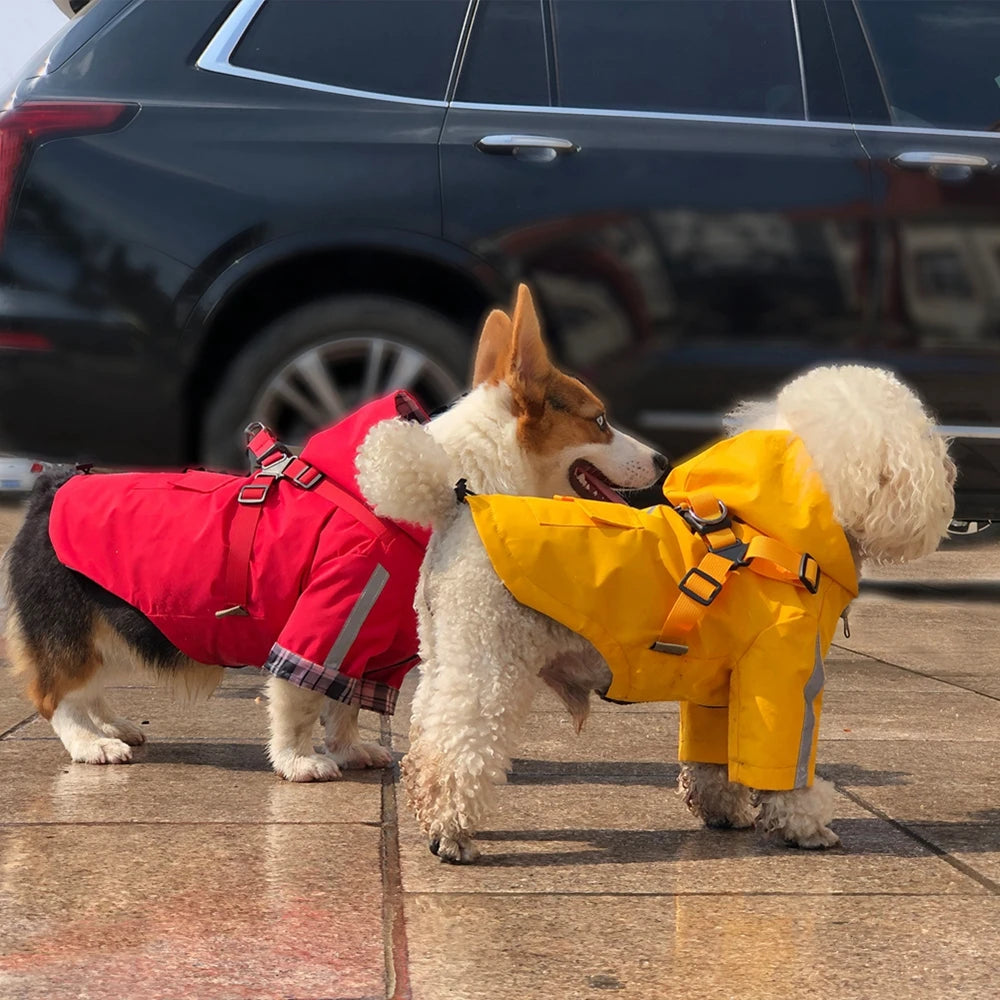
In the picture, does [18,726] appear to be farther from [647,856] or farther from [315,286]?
[647,856]

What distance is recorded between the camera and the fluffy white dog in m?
3.41

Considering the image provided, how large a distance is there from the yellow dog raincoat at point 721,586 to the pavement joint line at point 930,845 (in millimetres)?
301

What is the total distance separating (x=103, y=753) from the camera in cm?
431

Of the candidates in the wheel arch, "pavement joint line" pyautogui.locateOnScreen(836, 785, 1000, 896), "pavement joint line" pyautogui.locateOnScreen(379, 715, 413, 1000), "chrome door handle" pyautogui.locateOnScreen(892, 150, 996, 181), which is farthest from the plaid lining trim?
"chrome door handle" pyautogui.locateOnScreen(892, 150, 996, 181)

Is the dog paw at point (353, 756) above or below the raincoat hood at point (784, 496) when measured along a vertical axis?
below

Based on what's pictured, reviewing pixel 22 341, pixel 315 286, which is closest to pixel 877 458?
pixel 315 286

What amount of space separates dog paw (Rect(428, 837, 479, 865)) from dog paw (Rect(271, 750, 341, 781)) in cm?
87

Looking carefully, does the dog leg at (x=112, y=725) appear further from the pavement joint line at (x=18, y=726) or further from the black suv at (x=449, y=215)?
the black suv at (x=449, y=215)

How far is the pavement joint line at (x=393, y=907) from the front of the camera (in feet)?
8.40

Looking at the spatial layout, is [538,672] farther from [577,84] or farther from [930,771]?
[577,84]

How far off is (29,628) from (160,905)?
5.71 ft

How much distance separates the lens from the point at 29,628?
14.7 ft

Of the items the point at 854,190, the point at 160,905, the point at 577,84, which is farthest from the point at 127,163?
the point at 160,905

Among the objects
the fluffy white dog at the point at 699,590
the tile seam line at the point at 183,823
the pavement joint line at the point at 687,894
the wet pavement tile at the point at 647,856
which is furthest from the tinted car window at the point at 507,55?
the pavement joint line at the point at 687,894
